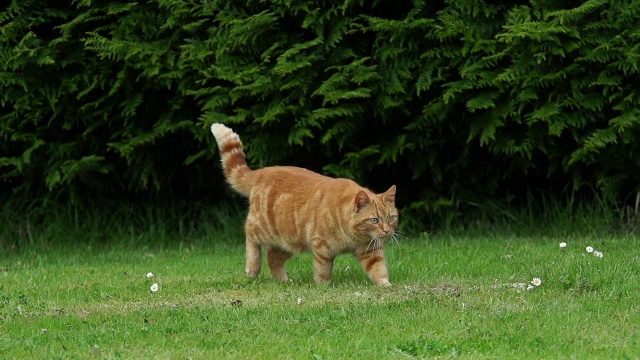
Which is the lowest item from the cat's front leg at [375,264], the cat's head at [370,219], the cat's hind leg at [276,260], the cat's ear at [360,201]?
the cat's hind leg at [276,260]

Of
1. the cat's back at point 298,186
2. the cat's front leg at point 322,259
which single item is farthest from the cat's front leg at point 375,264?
the cat's back at point 298,186

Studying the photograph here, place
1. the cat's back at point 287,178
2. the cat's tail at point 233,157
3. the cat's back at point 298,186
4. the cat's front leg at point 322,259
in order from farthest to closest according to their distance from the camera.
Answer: the cat's tail at point 233,157 < the cat's back at point 287,178 < the cat's back at point 298,186 < the cat's front leg at point 322,259

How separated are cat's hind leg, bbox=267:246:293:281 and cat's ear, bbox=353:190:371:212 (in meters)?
1.04

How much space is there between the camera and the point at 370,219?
26.6ft

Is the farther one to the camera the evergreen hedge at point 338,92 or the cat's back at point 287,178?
the evergreen hedge at point 338,92

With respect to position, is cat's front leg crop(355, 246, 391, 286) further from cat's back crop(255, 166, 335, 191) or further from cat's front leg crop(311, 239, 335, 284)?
cat's back crop(255, 166, 335, 191)

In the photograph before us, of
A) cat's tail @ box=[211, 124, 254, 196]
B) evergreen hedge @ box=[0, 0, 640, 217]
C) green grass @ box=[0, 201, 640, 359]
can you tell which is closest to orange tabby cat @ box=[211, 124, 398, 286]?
cat's tail @ box=[211, 124, 254, 196]

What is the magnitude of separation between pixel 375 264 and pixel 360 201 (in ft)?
1.66

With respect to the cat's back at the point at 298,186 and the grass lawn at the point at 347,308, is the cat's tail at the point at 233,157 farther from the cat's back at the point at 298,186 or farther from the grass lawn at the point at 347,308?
the grass lawn at the point at 347,308

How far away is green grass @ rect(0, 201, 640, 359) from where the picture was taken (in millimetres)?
6141

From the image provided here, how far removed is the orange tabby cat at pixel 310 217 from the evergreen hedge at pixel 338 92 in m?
1.87

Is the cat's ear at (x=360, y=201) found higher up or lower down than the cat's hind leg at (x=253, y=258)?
higher up

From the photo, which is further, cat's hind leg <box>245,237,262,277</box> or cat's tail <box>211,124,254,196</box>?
cat's tail <box>211,124,254,196</box>

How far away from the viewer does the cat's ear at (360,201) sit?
8.12 meters
